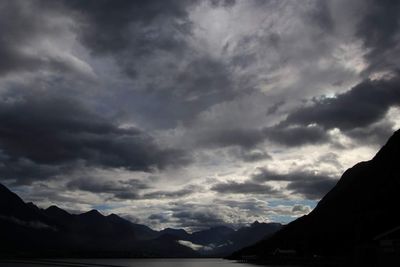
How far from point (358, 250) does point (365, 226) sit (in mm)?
127131

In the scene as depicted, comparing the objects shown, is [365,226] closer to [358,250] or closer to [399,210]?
[399,210]

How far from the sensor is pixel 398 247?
224 feet

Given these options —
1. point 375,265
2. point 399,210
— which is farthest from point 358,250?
point 399,210

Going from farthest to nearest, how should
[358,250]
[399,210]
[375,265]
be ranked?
[399,210] → [358,250] → [375,265]

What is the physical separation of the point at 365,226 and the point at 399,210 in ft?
53.9

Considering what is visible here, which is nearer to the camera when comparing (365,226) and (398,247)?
(398,247)

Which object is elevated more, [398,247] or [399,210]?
[399,210]

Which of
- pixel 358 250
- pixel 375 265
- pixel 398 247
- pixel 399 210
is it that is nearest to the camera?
pixel 398 247

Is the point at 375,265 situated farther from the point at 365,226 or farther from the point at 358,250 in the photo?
the point at 365,226

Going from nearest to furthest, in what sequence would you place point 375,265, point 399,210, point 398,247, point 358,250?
point 398,247, point 375,265, point 358,250, point 399,210

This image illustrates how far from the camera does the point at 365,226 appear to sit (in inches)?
7849

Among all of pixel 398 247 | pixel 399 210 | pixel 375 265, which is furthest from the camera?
pixel 399 210

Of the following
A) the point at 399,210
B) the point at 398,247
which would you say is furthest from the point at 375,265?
the point at 399,210

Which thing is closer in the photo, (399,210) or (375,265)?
(375,265)
